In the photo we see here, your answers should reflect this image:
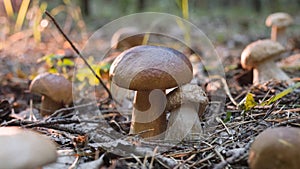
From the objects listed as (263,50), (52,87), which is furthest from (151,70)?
(263,50)

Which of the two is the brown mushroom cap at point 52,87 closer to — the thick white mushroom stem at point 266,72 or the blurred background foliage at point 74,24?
the blurred background foliage at point 74,24

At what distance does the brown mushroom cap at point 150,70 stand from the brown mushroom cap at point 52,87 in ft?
3.87

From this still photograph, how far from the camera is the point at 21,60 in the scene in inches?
215

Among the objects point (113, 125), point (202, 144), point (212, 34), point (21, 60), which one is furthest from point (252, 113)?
point (212, 34)

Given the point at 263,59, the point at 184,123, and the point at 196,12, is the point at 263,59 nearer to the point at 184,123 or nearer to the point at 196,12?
the point at 184,123

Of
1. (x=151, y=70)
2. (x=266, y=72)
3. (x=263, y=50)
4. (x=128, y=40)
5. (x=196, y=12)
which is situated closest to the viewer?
(x=151, y=70)

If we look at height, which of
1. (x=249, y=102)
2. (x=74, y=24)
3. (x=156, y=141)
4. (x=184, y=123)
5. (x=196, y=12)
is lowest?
(x=156, y=141)

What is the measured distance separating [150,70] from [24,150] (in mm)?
949

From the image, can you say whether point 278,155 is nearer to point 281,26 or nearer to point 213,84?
point 213,84

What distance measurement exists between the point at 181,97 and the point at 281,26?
12.3 feet

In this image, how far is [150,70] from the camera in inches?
81.9

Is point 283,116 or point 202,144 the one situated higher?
point 283,116

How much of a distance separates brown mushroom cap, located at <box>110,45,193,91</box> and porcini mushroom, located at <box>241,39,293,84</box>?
5.20 feet

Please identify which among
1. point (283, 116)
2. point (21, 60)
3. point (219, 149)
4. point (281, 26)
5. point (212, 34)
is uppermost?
point (212, 34)
